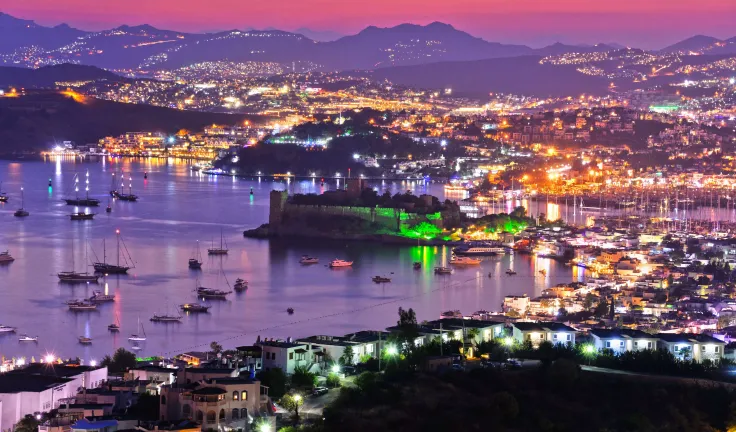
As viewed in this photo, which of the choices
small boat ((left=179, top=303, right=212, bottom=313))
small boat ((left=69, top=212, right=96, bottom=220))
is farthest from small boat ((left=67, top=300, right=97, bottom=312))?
small boat ((left=69, top=212, right=96, bottom=220))

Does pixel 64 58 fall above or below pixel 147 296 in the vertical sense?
above

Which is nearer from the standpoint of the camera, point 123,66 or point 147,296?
point 147,296

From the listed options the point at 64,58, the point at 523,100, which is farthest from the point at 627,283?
the point at 64,58

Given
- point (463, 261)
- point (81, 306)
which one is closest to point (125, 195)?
point (463, 261)

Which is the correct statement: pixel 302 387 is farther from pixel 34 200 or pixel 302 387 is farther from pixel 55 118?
Answer: pixel 55 118

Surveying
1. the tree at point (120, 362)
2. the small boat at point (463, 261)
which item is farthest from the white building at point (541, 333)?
the small boat at point (463, 261)

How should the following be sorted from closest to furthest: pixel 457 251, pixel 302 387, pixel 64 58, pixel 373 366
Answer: pixel 302 387, pixel 373 366, pixel 457 251, pixel 64 58
